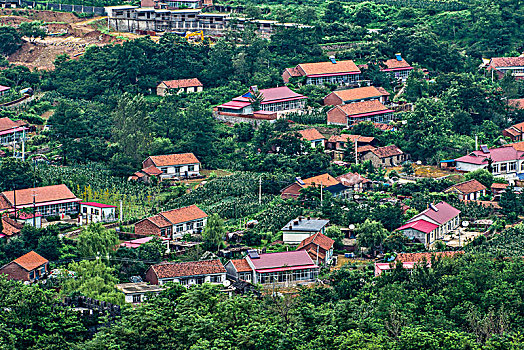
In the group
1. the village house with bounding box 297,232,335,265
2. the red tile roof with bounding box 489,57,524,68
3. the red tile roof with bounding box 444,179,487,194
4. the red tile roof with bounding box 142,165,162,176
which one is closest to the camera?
the village house with bounding box 297,232,335,265

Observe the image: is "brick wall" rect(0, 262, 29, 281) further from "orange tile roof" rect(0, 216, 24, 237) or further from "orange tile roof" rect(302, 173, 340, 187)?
"orange tile roof" rect(302, 173, 340, 187)

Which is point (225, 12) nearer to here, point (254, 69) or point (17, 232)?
point (254, 69)

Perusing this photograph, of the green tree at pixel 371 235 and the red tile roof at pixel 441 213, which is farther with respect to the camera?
the red tile roof at pixel 441 213

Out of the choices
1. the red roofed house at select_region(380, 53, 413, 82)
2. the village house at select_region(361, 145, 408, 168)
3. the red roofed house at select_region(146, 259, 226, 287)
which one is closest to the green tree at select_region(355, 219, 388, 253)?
the red roofed house at select_region(146, 259, 226, 287)

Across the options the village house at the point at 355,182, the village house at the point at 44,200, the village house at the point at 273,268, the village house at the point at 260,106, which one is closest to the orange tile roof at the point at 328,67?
the village house at the point at 260,106

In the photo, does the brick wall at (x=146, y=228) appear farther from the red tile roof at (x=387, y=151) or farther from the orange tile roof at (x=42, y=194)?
the red tile roof at (x=387, y=151)
